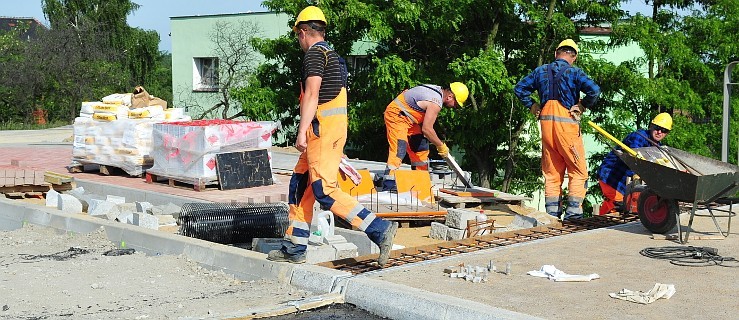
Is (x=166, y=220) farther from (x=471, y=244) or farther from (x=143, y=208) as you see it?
(x=471, y=244)

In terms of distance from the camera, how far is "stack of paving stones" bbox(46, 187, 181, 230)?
30.5ft

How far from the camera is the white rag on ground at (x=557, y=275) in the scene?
6465 millimetres

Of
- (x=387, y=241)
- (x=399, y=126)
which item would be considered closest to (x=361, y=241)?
(x=387, y=241)

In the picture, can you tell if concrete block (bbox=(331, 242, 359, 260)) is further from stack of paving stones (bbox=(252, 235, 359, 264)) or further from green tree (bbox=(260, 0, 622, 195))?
green tree (bbox=(260, 0, 622, 195))

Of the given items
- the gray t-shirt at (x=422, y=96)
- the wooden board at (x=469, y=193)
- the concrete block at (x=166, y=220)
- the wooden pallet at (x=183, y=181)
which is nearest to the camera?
the concrete block at (x=166, y=220)

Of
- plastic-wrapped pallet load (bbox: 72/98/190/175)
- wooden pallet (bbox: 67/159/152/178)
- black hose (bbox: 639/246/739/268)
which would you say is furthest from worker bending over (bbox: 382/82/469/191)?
wooden pallet (bbox: 67/159/152/178)

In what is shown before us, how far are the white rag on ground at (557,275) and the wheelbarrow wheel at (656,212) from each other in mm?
1972

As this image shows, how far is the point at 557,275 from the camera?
653 centimetres

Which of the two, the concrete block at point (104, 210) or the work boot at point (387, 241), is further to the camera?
the concrete block at point (104, 210)

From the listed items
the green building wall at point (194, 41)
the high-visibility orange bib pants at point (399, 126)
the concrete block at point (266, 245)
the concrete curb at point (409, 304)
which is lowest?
the concrete curb at point (409, 304)

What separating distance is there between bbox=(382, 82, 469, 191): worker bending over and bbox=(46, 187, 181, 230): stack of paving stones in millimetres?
2593

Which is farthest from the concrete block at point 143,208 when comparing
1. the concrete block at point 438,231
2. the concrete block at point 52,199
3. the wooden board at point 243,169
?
the concrete block at point 438,231

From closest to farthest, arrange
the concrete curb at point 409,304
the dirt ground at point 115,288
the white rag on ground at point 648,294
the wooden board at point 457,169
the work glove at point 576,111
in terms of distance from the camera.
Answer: the concrete curb at point 409,304 < the white rag on ground at point 648,294 < the dirt ground at point 115,288 < the work glove at point 576,111 < the wooden board at point 457,169

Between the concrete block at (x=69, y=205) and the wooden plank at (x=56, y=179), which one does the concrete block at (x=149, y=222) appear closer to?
the concrete block at (x=69, y=205)
